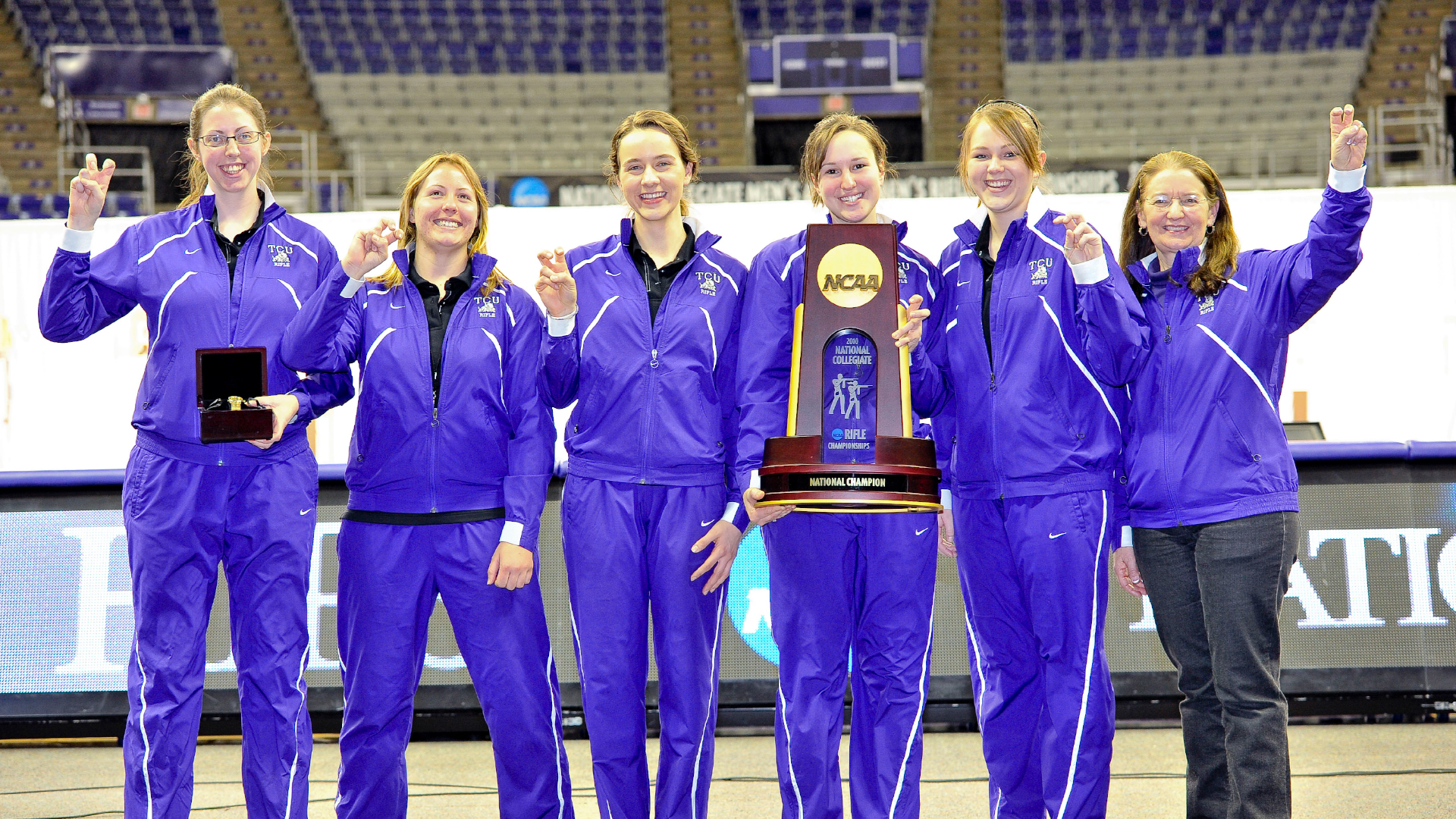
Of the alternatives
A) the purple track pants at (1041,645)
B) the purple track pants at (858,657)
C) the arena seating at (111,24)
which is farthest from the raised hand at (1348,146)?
the arena seating at (111,24)

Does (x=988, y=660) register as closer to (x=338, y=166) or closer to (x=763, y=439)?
(x=763, y=439)

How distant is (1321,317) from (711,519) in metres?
7.63

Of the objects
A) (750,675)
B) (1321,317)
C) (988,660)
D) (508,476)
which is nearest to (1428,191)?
(1321,317)

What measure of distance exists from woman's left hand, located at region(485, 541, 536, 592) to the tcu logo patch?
143 cm

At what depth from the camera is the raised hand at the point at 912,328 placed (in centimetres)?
281

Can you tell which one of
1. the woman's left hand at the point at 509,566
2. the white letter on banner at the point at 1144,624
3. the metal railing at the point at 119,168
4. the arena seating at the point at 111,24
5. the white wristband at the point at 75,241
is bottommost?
the white letter on banner at the point at 1144,624

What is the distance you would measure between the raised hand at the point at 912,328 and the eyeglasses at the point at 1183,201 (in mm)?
774

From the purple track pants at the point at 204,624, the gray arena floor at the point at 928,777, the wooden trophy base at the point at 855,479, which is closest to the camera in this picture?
the wooden trophy base at the point at 855,479

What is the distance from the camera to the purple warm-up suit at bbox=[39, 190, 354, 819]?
2.93m

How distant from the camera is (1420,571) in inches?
170

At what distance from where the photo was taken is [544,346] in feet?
9.96

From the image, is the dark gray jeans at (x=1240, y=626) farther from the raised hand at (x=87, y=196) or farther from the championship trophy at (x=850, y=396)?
the raised hand at (x=87, y=196)

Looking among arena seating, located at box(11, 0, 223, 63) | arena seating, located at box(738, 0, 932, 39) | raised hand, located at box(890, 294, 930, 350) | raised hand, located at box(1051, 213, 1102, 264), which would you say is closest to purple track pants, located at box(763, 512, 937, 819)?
raised hand, located at box(890, 294, 930, 350)

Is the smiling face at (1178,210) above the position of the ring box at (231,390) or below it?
above
